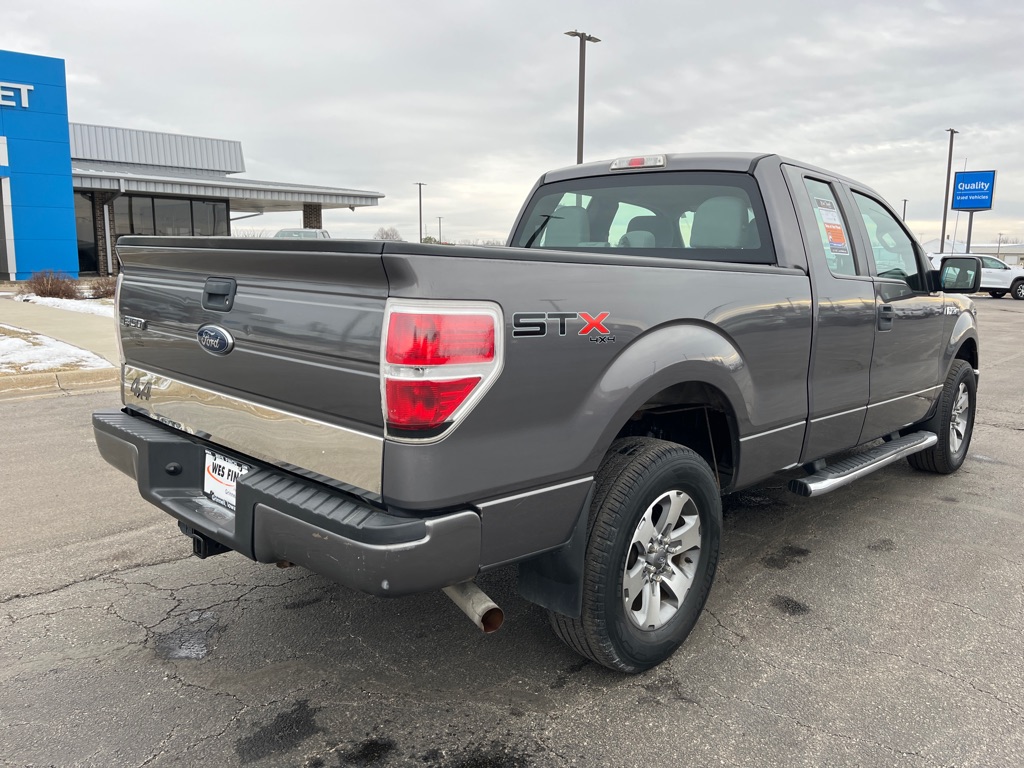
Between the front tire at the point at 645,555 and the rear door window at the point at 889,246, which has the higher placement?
Answer: the rear door window at the point at 889,246

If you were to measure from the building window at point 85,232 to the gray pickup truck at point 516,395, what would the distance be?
29.1m

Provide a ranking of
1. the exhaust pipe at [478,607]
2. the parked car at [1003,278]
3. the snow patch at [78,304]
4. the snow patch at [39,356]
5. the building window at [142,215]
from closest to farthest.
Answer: the exhaust pipe at [478,607] → the snow patch at [39,356] → the snow patch at [78,304] → the building window at [142,215] → the parked car at [1003,278]

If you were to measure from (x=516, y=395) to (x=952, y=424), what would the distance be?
4228 mm

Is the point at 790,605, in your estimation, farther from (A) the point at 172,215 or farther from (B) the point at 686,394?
(A) the point at 172,215

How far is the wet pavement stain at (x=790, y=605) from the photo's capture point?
10.7ft

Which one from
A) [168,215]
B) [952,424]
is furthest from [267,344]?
[168,215]

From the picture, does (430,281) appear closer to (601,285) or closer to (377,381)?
(377,381)

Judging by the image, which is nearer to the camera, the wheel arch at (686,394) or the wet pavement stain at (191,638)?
the wheel arch at (686,394)

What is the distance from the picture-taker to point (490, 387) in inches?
82.0

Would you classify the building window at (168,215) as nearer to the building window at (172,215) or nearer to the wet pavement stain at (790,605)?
the building window at (172,215)

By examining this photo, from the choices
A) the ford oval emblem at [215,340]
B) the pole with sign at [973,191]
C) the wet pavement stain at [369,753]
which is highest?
the pole with sign at [973,191]

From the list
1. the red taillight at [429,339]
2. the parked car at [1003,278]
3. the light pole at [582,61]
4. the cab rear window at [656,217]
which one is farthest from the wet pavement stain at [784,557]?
the parked car at [1003,278]

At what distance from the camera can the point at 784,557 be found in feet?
12.6

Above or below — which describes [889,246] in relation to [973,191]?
below
